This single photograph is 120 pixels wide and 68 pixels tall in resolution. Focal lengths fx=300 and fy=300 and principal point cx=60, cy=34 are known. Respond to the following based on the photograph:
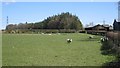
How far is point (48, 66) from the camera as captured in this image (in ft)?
42.9

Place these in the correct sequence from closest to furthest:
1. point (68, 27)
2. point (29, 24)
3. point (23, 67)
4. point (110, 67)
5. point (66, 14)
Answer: point (110, 67)
point (23, 67)
point (68, 27)
point (66, 14)
point (29, 24)

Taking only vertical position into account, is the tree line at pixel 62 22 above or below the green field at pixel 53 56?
above

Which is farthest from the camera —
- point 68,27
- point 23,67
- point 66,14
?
point 66,14

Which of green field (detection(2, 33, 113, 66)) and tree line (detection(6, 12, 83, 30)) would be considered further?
tree line (detection(6, 12, 83, 30))

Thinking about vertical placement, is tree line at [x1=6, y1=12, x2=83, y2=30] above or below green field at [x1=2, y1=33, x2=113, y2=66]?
above

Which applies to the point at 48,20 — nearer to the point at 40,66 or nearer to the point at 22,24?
the point at 22,24

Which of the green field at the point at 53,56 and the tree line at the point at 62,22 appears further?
the tree line at the point at 62,22

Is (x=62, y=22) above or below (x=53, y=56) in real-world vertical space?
above

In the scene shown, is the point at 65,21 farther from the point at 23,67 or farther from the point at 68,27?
the point at 23,67

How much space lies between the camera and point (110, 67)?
39.4 feet

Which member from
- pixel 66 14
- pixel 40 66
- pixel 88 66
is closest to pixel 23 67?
pixel 40 66

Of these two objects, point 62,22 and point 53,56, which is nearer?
point 53,56

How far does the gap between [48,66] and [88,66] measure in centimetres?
174

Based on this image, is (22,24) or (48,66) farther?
(22,24)
